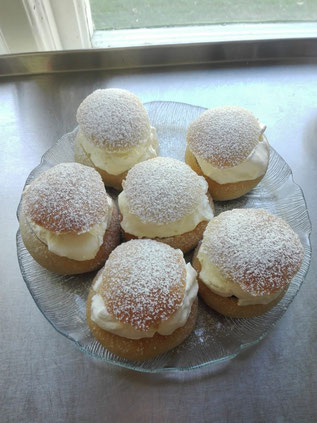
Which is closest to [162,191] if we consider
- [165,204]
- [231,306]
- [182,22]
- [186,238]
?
[165,204]

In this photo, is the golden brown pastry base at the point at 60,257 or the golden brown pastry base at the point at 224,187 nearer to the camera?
the golden brown pastry base at the point at 60,257

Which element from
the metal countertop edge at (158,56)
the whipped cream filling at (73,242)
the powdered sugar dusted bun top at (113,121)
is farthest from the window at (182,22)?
the whipped cream filling at (73,242)

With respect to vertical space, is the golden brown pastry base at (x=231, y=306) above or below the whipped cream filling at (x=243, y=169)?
below

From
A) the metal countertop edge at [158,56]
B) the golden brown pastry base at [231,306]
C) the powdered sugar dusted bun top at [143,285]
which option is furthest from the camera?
the metal countertop edge at [158,56]

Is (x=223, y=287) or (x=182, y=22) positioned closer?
(x=223, y=287)

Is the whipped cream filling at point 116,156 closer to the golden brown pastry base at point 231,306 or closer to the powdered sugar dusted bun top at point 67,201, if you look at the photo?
the powdered sugar dusted bun top at point 67,201

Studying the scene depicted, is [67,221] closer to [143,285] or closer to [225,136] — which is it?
[143,285]

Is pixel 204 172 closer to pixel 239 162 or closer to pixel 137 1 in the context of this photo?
pixel 239 162

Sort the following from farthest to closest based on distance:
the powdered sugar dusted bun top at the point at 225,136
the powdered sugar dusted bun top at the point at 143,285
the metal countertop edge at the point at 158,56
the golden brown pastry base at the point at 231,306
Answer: the metal countertop edge at the point at 158,56, the powdered sugar dusted bun top at the point at 225,136, the golden brown pastry base at the point at 231,306, the powdered sugar dusted bun top at the point at 143,285
